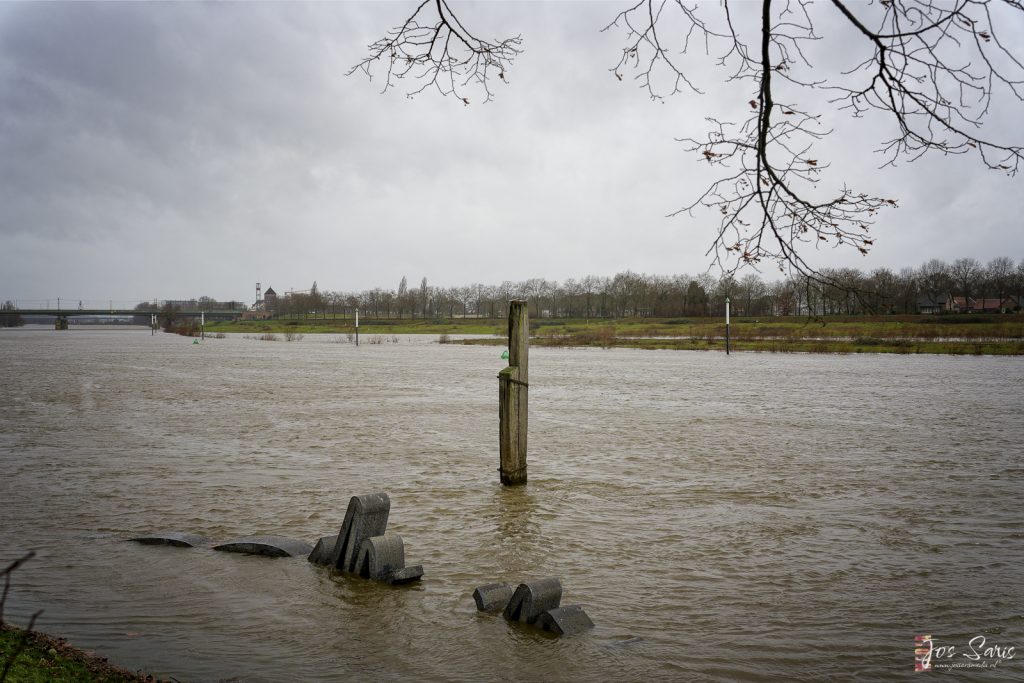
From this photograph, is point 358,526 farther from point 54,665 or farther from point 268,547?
point 54,665

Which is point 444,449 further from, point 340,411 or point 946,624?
point 946,624

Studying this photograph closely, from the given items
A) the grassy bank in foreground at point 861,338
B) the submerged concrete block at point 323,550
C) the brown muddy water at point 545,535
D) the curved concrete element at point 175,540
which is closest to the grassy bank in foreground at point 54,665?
the brown muddy water at point 545,535

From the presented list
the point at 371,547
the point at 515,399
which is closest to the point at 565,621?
the point at 371,547

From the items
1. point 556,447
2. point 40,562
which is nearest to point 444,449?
point 556,447

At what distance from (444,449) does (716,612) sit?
330 inches

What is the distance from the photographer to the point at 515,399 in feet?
34.2

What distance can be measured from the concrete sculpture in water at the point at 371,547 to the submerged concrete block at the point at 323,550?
0.18ft

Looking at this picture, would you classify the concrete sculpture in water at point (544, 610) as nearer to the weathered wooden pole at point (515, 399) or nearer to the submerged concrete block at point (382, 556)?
the submerged concrete block at point (382, 556)

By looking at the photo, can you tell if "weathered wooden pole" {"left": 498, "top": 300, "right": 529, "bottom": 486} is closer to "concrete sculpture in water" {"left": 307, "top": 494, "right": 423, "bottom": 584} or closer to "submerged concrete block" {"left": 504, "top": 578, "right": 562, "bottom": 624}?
"concrete sculpture in water" {"left": 307, "top": 494, "right": 423, "bottom": 584}

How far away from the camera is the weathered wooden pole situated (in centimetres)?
1041

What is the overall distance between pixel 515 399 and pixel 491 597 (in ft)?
14.4

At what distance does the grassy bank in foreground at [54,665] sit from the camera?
14.1 feet

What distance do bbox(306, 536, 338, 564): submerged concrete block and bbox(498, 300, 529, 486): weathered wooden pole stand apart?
3510mm

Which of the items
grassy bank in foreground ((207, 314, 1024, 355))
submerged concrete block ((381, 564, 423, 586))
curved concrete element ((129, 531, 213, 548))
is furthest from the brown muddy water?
grassy bank in foreground ((207, 314, 1024, 355))
